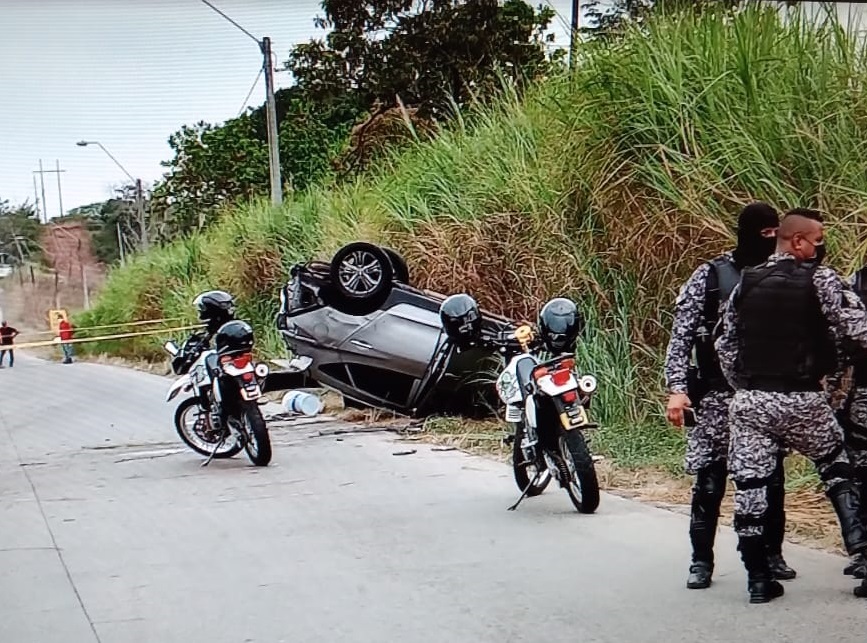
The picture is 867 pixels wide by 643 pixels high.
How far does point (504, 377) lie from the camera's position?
24.4 feet

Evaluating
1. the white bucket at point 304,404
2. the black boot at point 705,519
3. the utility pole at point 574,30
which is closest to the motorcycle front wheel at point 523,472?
the black boot at point 705,519

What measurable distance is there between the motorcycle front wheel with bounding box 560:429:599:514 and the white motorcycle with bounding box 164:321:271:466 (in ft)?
10.8

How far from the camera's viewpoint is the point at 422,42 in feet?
78.0

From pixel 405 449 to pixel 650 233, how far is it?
2779 mm

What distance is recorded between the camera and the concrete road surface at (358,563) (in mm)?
5035

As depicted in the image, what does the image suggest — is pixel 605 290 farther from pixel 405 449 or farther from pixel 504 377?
pixel 504 377

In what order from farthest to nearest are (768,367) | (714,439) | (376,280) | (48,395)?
1. (48,395)
2. (376,280)
3. (714,439)
4. (768,367)

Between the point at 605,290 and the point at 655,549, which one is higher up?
the point at 605,290

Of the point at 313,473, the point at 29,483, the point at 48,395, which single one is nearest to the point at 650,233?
the point at 313,473

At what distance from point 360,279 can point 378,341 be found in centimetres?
79

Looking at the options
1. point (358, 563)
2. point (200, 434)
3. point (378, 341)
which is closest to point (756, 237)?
point (358, 563)

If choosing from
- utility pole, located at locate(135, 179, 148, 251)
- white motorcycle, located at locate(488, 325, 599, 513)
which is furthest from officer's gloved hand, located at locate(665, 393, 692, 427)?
utility pole, located at locate(135, 179, 148, 251)

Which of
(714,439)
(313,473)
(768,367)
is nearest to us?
(768,367)

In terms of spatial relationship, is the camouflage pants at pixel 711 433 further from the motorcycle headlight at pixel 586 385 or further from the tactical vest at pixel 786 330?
the motorcycle headlight at pixel 586 385
